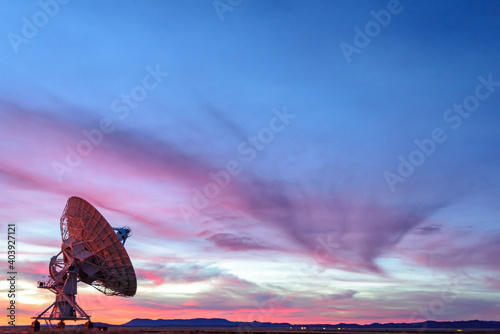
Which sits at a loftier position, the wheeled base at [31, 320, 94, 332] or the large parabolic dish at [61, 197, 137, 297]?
the large parabolic dish at [61, 197, 137, 297]

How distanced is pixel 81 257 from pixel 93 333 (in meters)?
11.1

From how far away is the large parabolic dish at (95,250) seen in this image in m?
63.5

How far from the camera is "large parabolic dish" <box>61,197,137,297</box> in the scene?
63.5m

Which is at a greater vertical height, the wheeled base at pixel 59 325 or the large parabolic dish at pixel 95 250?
the large parabolic dish at pixel 95 250

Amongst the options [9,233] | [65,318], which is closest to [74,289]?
[65,318]

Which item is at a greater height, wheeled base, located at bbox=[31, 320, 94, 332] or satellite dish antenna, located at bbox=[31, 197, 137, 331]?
satellite dish antenna, located at bbox=[31, 197, 137, 331]

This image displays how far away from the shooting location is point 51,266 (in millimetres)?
66500

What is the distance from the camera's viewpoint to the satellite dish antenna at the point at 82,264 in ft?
210

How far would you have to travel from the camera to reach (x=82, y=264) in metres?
66.4

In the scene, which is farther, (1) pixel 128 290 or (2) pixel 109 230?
(1) pixel 128 290

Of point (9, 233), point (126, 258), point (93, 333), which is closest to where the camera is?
point (9, 233)

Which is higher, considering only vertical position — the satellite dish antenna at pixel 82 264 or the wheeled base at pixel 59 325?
the satellite dish antenna at pixel 82 264

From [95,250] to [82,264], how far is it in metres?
3.17

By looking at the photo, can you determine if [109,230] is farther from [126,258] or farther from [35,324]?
[35,324]
